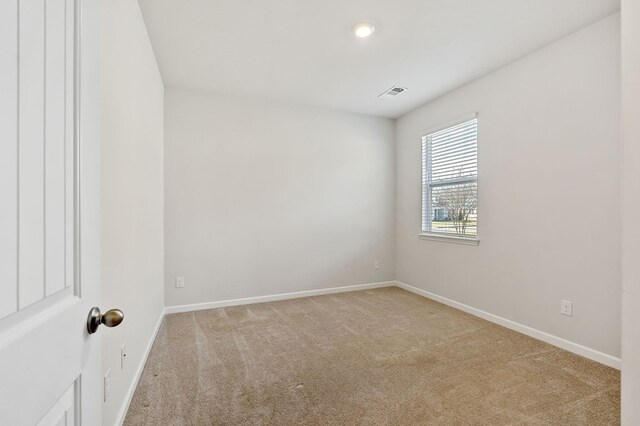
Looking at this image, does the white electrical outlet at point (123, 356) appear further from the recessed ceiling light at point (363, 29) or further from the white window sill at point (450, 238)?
the white window sill at point (450, 238)

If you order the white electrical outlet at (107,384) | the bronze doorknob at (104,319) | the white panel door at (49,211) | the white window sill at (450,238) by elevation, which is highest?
the white panel door at (49,211)

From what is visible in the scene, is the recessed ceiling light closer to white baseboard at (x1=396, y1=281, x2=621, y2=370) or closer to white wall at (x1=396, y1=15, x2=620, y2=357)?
white wall at (x1=396, y1=15, x2=620, y2=357)

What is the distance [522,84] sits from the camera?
2951 mm

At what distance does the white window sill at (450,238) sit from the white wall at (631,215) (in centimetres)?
276

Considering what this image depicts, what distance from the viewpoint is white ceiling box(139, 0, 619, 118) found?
225 centimetres

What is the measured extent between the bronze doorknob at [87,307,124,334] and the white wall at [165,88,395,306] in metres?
3.00

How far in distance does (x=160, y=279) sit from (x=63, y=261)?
2.88 metres

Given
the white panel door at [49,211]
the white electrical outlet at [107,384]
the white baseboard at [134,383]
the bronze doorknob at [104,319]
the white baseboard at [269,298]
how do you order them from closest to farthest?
the white panel door at [49,211]
the bronze doorknob at [104,319]
the white electrical outlet at [107,384]
the white baseboard at [134,383]
the white baseboard at [269,298]

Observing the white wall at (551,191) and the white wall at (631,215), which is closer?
the white wall at (631,215)

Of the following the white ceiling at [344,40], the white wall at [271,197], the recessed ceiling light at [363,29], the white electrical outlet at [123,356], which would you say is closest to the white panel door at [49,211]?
the white electrical outlet at [123,356]

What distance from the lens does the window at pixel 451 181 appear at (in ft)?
11.6

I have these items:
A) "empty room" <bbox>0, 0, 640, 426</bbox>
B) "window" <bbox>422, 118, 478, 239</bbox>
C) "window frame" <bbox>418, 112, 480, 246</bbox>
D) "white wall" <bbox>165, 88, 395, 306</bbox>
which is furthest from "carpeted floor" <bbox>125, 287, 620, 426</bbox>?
"window" <bbox>422, 118, 478, 239</bbox>

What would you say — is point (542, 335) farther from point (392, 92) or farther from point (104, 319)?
point (104, 319)

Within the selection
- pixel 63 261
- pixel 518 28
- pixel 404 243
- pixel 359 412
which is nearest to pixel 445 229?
pixel 404 243
